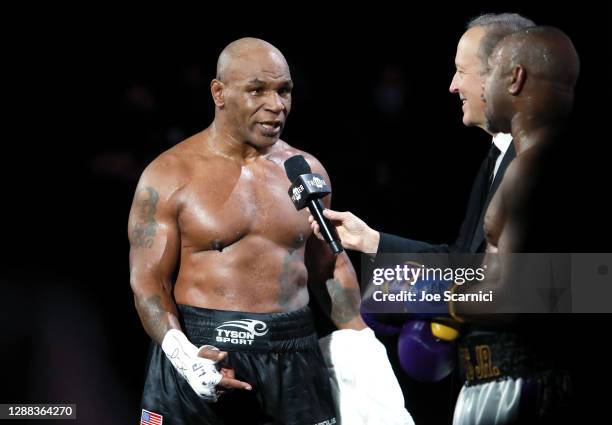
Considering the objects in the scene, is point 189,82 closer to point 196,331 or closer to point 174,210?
point 174,210

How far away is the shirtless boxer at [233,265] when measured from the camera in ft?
7.56

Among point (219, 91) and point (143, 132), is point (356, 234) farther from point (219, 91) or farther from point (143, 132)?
point (143, 132)

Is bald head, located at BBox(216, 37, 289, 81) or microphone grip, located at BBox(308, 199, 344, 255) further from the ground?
bald head, located at BBox(216, 37, 289, 81)

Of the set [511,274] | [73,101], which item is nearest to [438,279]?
[511,274]

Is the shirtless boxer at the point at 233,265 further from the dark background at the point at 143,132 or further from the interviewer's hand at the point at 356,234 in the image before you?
the dark background at the point at 143,132

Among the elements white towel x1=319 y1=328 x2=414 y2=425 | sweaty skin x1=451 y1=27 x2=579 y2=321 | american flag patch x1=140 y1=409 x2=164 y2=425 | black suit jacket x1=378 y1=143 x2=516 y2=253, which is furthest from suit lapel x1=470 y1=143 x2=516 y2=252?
american flag patch x1=140 y1=409 x2=164 y2=425

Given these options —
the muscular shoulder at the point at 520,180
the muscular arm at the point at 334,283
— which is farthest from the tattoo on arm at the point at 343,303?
the muscular shoulder at the point at 520,180

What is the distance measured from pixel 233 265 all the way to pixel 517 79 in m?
0.87

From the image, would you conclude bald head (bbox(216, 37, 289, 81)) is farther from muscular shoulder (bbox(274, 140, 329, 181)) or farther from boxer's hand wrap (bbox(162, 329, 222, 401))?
boxer's hand wrap (bbox(162, 329, 222, 401))

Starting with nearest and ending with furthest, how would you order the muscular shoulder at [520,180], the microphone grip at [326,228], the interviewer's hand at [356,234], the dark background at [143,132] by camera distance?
the muscular shoulder at [520,180] → the microphone grip at [326,228] → the interviewer's hand at [356,234] → the dark background at [143,132]

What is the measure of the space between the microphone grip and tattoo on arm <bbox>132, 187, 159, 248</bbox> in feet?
1.43

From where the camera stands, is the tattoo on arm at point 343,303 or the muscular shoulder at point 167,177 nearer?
the muscular shoulder at point 167,177

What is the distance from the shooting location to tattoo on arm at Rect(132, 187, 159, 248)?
232 cm

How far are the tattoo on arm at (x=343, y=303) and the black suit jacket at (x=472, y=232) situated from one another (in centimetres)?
29
